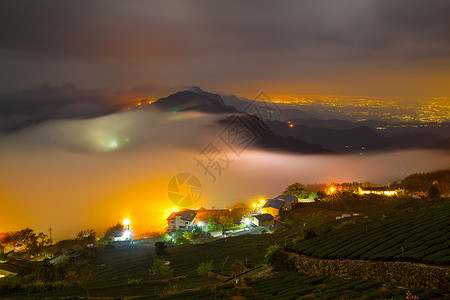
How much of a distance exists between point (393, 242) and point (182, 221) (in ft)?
246

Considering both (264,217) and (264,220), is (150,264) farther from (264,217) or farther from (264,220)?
(264,217)

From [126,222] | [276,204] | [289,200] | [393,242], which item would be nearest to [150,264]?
[393,242]

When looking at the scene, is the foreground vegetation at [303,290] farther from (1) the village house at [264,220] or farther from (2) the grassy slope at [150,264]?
(1) the village house at [264,220]

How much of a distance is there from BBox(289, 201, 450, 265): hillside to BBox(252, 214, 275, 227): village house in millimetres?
47528

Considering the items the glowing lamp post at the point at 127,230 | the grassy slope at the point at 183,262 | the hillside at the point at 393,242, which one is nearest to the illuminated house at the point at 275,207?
the grassy slope at the point at 183,262

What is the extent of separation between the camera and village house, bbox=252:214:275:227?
80.2 metres

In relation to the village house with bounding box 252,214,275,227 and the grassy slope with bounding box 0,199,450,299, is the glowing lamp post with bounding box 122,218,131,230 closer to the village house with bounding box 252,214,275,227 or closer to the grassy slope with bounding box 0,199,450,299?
the grassy slope with bounding box 0,199,450,299

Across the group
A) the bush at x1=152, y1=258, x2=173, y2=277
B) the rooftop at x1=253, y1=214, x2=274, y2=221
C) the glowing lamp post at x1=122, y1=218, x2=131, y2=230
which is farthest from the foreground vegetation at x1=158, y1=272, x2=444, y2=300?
the glowing lamp post at x1=122, y1=218, x2=131, y2=230

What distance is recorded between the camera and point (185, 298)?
22750mm

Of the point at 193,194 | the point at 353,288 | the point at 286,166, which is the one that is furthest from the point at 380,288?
the point at 286,166

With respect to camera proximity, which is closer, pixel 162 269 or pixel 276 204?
pixel 162 269

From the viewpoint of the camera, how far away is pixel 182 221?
93000mm

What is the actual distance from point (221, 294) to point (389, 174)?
16762 centimetres

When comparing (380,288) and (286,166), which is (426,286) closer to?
(380,288)
